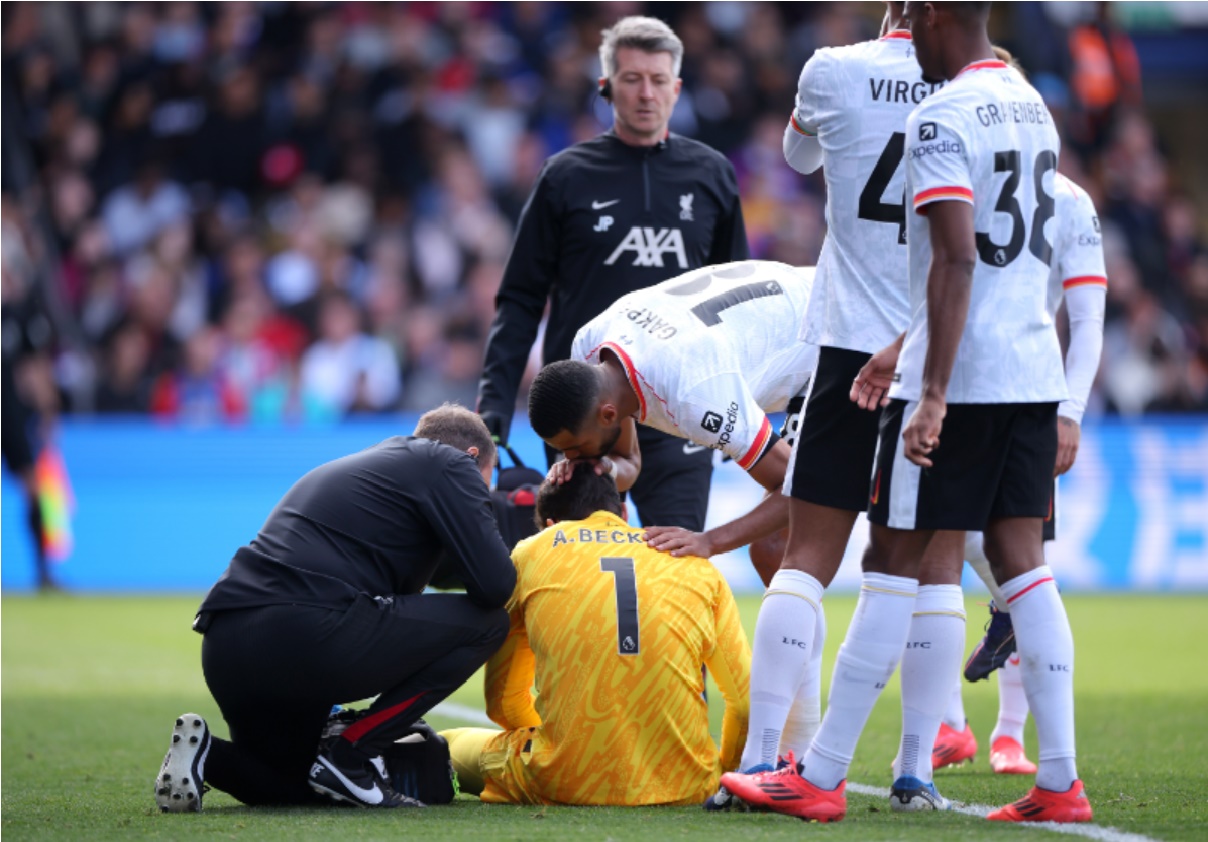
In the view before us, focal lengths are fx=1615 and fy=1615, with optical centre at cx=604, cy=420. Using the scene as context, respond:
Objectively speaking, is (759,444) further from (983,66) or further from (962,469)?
(983,66)

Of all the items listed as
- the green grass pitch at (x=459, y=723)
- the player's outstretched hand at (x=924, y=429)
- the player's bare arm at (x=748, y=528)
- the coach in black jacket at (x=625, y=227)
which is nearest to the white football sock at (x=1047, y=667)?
the green grass pitch at (x=459, y=723)

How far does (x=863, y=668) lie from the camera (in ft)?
13.6

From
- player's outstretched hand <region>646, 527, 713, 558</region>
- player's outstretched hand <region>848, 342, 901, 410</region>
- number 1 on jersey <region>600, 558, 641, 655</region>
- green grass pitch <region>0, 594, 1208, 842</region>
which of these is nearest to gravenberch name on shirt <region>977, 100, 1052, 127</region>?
player's outstretched hand <region>848, 342, 901, 410</region>

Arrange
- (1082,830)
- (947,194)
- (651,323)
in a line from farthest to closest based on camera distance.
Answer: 1. (651,323)
2. (1082,830)
3. (947,194)

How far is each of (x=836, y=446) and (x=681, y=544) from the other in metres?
0.59

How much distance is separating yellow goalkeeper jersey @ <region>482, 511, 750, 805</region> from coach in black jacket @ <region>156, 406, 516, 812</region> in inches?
7.4

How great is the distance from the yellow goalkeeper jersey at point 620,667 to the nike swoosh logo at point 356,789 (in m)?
0.41

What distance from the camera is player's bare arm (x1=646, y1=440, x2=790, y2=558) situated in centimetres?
470

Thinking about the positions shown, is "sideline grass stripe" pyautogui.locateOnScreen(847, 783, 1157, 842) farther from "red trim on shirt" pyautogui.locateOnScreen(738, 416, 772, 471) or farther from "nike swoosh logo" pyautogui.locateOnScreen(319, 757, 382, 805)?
"nike swoosh logo" pyautogui.locateOnScreen(319, 757, 382, 805)

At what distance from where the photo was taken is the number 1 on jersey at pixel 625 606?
4539mm

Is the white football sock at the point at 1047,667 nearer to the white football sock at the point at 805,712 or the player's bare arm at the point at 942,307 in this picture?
Result: the player's bare arm at the point at 942,307

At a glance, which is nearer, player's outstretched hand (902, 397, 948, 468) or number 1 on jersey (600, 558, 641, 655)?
player's outstretched hand (902, 397, 948, 468)

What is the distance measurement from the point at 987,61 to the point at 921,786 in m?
1.96

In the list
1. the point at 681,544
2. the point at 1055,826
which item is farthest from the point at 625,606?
the point at 1055,826
